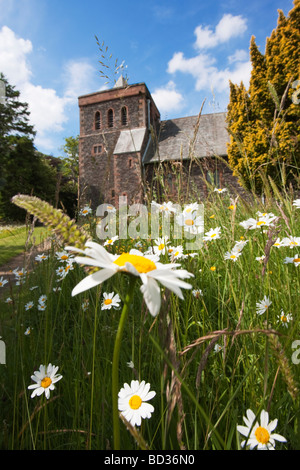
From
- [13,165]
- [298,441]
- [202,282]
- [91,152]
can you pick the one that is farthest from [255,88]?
[13,165]

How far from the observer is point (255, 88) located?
9625 mm

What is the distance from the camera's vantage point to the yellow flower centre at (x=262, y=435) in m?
0.57

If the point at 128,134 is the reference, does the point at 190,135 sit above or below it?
below

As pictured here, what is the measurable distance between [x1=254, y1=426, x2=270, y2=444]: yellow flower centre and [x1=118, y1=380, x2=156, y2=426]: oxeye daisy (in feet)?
0.79

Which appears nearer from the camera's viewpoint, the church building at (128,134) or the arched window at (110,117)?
the church building at (128,134)

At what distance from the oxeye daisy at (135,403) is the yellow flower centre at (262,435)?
0.79 ft

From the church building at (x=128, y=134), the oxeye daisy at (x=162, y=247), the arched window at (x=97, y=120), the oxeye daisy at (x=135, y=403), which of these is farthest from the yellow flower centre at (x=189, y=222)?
the arched window at (x=97, y=120)

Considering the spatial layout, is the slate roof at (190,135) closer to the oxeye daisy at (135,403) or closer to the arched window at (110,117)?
the arched window at (110,117)

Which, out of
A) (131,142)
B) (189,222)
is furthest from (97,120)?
(189,222)

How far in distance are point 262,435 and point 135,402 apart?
302mm

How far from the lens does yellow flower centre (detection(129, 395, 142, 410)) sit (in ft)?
2.17

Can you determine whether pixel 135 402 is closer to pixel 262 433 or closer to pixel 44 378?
pixel 262 433

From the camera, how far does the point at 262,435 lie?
581 mm

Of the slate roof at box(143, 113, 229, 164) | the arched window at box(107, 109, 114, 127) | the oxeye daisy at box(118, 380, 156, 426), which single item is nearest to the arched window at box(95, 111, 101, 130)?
the arched window at box(107, 109, 114, 127)
